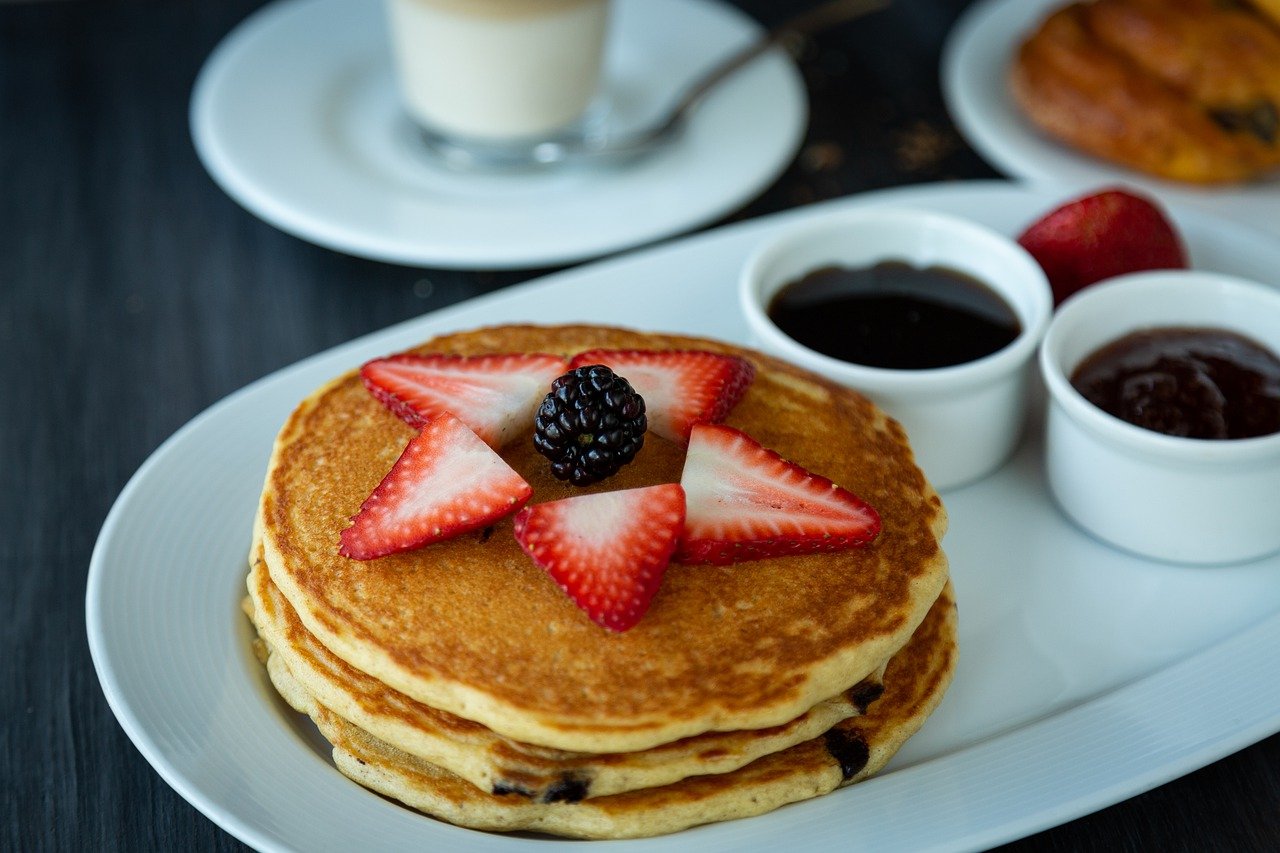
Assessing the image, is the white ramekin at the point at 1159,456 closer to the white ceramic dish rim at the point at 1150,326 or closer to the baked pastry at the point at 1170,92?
the white ceramic dish rim at the point at 1150,326

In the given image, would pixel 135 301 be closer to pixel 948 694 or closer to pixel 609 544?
pixel 609 544

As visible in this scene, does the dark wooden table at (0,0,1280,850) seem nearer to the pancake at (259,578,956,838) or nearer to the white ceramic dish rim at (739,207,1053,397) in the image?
the pancake at (259,578,956,838)

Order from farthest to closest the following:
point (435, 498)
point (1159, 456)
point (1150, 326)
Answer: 1. point (1150, 326)
2. point (1159, 456)
3. point (435, 498)

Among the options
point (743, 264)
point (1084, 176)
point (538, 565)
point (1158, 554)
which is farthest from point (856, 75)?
point (538, 565)

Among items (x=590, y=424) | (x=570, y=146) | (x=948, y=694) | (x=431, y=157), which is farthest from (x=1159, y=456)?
(x=431, y=157)

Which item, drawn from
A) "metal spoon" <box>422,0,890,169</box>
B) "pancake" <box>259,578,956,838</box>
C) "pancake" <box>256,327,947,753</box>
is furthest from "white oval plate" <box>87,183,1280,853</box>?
"metal spoon" <box>422,0,890,169</box>
